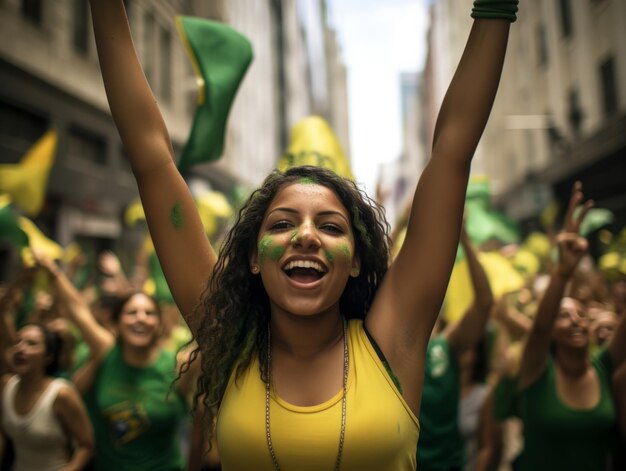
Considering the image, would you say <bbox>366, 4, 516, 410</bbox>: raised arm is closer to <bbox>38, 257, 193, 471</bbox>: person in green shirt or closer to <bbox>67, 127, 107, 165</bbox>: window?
<bbox>38, 257, 193, 471</bbox>: person in green shirt

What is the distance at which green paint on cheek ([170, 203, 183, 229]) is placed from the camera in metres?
1.74

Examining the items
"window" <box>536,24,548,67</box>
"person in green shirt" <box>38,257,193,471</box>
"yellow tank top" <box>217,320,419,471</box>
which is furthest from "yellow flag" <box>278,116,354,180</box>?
"window" <box>536,24,548,67</box>

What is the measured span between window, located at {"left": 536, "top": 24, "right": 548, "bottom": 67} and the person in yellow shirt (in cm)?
1655

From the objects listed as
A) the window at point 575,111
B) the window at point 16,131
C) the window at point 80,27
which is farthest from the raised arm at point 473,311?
the window at point 575,111

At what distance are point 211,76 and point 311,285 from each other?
181 centimetres

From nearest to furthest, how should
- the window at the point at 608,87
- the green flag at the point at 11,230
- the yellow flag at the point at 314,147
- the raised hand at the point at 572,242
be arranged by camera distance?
the raised hand at the point at 572,242 < the green flag at the point at 11,230 < the yellow flag at the point at 314,147 < the window at the point at 608,87

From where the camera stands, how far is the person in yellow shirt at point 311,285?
1.49 meters

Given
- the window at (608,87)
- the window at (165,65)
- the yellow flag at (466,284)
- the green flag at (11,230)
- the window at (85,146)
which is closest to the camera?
the green flag at (11,230)

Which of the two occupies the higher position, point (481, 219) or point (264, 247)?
point (481, 219)

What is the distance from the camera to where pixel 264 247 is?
164 cm

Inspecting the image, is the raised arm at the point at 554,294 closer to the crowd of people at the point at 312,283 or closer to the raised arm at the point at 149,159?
the crowd of people at the point at 312,283

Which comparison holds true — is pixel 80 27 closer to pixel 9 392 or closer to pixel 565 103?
pixel 9 392

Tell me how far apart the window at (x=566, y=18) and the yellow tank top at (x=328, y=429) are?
14.8 meters

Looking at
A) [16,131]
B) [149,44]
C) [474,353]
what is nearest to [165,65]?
[149,44]
